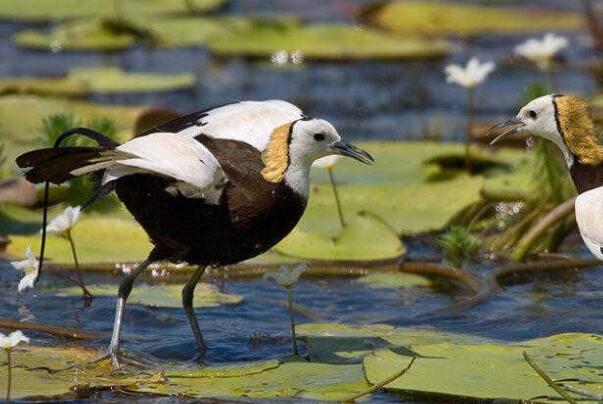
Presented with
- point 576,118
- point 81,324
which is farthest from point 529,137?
point 81,324

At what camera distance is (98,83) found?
940cm

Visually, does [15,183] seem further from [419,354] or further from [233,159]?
[419,354]

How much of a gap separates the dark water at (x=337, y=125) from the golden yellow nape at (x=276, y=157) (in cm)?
70

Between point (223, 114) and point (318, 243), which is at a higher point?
point (223, 114)

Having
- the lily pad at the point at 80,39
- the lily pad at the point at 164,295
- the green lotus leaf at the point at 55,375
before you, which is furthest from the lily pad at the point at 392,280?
the lily pad at the point at 80,39

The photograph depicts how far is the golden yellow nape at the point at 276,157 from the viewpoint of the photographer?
500 centimetres

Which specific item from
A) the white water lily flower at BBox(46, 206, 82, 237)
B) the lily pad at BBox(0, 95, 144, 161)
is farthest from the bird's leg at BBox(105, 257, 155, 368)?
the lily pad at BBox(0, 95, 144, 161)

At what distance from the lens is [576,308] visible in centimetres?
596

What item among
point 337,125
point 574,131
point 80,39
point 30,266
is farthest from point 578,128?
point 80,39

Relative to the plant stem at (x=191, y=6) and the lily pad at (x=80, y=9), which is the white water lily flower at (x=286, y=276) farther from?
the lily pad at (x=80, y=9)

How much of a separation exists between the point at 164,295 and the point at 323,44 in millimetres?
4823

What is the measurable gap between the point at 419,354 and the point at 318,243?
1494 mm

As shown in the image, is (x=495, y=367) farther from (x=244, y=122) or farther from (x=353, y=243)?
(x=353, y=243)

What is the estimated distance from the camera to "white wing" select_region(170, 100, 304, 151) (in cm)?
511
